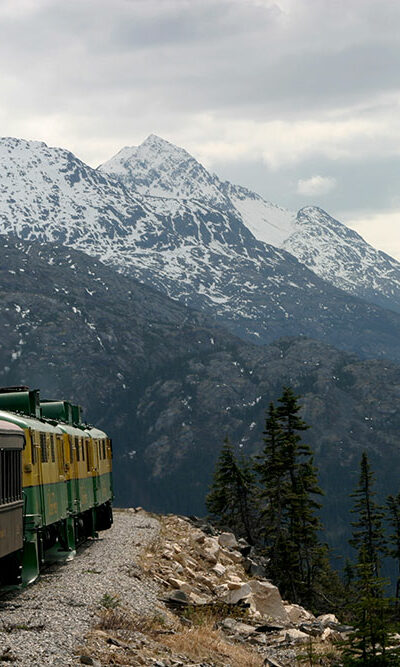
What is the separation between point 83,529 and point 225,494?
48.6 metres

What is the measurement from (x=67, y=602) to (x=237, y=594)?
860 centimetres

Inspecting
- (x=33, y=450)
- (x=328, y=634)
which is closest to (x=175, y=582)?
(x=328, y=634)

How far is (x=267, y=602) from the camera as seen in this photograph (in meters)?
28.6

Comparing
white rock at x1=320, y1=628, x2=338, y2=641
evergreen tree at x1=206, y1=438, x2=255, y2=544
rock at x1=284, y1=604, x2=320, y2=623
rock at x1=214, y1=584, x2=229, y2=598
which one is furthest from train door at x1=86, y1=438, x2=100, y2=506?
evergreen tree at x1=206, y1=438, x2=255, y2=544

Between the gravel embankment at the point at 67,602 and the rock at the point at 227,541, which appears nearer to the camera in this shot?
the gravel embankment at the point at 67,602

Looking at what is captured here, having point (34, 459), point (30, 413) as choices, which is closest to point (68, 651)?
point (34, 459)

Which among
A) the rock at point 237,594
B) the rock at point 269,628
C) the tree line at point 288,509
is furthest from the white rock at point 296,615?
the rock at point 269,628

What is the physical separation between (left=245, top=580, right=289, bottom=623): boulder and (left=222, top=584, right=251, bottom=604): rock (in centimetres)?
24

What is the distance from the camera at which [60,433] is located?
29.6 m

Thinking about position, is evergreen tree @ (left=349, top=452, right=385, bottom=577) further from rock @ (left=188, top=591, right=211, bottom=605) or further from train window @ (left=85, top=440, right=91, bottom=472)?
rock @ (left=188, top=591, right=211, bottom=605)

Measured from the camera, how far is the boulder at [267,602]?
2777 cm

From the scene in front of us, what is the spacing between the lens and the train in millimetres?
20219

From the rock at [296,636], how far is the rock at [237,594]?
4142mm

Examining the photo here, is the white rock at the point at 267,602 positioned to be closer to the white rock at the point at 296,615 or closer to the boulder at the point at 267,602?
the boulder at the point at 267,602
